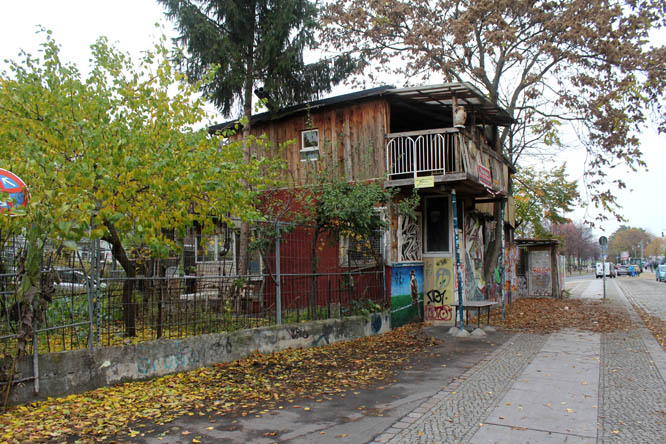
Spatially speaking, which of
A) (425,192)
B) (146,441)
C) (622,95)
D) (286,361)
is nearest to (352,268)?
(425,192)

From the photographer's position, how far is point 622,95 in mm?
17031

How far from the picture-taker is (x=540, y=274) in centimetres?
2520

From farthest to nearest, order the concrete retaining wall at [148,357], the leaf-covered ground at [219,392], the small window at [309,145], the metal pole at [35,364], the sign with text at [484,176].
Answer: the small window at [309,145], the sign with text at [484,176], the concrete retaining wall at [148,357], the metal pole at [35,364], the leaf-covered ground at [219,392]

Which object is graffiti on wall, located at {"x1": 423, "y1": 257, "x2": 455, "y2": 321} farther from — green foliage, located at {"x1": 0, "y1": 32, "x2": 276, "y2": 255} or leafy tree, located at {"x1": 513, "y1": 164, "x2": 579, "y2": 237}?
leafy tree, located at {"x1": 513, "y1": 164, "x2": 579, "y2": 237}

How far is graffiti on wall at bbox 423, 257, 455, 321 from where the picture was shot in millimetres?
14055

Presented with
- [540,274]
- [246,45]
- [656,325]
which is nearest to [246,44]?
[246,45]

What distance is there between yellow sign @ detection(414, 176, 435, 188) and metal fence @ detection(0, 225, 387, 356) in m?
2.20

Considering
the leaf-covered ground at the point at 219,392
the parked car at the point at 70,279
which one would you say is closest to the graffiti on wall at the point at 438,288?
the leaf-covered ground at the point at 219,392

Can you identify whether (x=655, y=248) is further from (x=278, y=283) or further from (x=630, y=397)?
(x=278, y=283)

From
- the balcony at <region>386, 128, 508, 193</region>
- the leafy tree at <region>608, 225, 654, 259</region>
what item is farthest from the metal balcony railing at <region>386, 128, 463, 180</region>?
the leafy tree at <region>608, 225, 654, 259</region>

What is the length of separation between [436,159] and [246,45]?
6189mm

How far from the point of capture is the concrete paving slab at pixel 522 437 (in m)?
4.86

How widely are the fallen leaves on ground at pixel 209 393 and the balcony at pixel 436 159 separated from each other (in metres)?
4.66

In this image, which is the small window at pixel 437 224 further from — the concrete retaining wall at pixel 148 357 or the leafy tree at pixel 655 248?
the leafy tree at pixel 655 248
